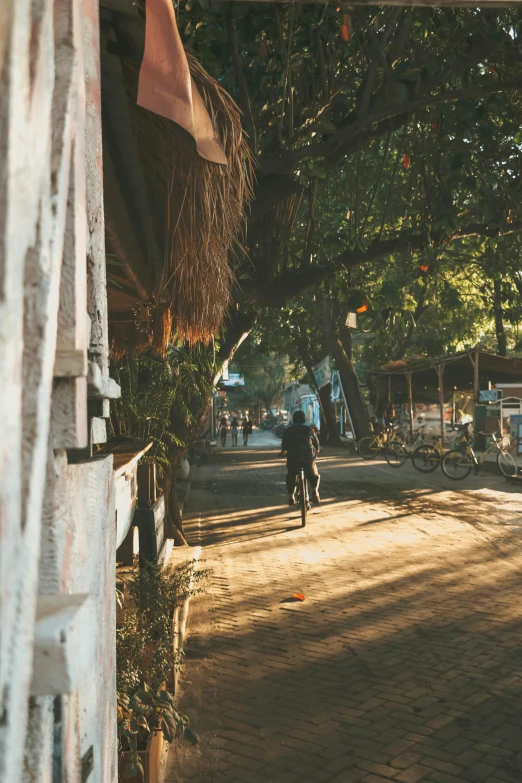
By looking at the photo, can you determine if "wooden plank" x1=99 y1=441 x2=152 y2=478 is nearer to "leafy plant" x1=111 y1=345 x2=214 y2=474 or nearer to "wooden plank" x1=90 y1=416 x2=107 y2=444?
"wooden plank" x1=90 y1=416 x2=107 y2=444

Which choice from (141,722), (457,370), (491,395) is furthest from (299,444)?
(457,370)

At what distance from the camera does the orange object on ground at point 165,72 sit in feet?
9.00

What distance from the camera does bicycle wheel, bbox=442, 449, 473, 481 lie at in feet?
65.7

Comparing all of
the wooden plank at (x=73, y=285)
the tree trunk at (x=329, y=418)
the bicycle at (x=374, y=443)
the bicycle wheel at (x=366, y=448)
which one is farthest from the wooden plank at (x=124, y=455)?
the tree trunk at (x=329, y=418)

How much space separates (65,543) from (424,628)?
613 cm

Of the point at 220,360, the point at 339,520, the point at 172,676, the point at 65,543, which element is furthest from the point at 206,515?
the point at 65,543

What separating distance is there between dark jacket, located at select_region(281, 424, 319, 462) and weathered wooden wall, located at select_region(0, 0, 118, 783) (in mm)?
11973

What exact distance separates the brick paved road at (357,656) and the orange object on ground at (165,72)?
332 cm

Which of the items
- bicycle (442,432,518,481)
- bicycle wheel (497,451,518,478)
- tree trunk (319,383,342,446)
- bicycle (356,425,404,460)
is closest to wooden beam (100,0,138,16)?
bicycle (442,432,518,481)

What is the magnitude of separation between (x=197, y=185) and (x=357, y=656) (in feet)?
13.5

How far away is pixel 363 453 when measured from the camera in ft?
98.0

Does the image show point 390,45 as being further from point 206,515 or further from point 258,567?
point 206,515

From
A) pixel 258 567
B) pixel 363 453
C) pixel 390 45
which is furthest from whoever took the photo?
pixel 363 453

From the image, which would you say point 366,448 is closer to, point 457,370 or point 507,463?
point 457,370
